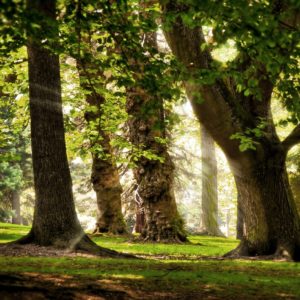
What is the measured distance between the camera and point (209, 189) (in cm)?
3078

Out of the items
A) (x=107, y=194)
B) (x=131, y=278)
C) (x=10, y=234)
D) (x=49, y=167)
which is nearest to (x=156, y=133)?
(x=107, y=194)

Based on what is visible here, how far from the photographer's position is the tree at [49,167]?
1133cm

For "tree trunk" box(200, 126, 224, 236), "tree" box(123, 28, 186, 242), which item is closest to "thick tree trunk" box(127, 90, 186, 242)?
"tree" box(123, 28, 186, 242)

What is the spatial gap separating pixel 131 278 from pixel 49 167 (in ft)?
16.5

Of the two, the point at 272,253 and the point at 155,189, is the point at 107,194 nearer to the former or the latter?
the point at 155,189

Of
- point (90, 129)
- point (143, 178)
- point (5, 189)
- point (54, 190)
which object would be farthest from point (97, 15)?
point (5, 189)

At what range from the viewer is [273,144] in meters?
11.9

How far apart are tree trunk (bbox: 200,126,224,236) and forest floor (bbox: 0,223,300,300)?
63.3 feet

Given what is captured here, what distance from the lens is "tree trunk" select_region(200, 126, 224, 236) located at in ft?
98.9

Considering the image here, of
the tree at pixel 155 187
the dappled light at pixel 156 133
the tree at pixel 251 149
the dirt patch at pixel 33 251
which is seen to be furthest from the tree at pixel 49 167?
the tree at pixel 155 187

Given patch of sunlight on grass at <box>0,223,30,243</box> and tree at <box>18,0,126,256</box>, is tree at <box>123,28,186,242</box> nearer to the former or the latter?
patch of sunlight on grass at <box>0,223,30,243</box>

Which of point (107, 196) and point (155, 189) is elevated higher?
point (155, 189)

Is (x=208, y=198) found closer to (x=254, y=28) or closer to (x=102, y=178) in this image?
(x=102, y=178)

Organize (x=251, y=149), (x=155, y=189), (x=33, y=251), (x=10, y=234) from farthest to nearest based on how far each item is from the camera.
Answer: (x=10, y=234), (x=155, y=189), (x=251, y=149), (x=33, y=251)
